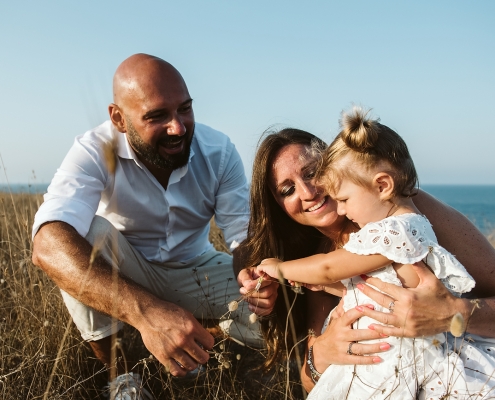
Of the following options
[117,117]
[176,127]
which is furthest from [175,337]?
[117,117]

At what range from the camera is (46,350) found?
139 inches

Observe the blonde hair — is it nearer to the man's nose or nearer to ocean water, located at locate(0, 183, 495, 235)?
the man's nose

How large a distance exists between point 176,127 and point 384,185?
2031mm

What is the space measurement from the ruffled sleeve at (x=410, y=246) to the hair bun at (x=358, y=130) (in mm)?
420

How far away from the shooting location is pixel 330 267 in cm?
266

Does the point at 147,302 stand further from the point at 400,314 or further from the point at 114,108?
the point at 114,108

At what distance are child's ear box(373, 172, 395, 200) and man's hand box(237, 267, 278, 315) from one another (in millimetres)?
918

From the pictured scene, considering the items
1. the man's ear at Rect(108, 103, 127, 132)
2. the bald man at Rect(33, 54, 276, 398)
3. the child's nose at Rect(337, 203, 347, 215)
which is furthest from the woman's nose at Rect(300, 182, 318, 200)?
the man's ear at Rect(108, 103, 127, 132)

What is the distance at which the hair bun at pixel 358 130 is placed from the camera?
8.61 ft

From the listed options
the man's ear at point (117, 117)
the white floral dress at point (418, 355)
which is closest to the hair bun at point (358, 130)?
the white floral dress at point (418, 355)

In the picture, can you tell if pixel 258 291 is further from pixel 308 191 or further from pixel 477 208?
pixel 477 208

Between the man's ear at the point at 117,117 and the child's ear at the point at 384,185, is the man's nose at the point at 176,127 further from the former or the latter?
the child's ear at the point at 384,185

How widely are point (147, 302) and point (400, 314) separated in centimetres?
136

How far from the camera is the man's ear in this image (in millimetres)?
4344
